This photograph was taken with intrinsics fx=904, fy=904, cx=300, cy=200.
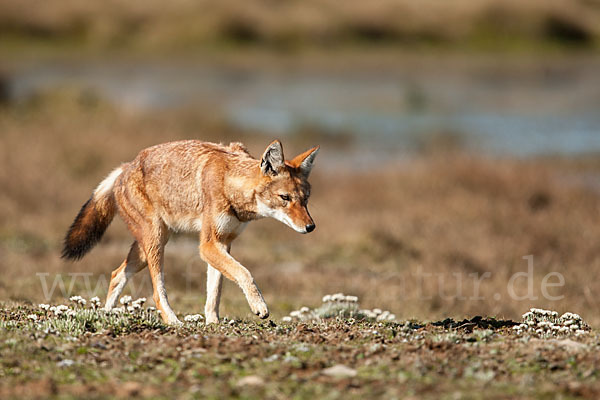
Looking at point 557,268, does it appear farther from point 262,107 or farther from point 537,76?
point 537,76

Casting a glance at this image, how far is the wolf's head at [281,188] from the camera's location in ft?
28.5

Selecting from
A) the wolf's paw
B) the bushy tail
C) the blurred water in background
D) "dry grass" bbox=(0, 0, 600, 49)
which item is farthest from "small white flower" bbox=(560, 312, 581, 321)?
"dry grass" bbox=(0, 0, 600, 49)

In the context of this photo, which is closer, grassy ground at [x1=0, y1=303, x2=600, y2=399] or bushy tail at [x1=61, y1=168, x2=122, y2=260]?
grassy ground at [x1=0, y1=303, x2=600, y2=399]

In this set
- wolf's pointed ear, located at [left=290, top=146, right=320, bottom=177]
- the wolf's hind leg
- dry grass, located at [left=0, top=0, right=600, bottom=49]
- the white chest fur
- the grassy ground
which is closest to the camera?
the grassy ground

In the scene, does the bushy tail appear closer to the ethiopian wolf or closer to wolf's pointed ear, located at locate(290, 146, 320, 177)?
the ethiopian wolf

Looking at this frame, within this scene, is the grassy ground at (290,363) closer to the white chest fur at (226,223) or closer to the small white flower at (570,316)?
the small white flower at (570,316)

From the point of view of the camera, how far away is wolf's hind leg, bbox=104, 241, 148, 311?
383 inches

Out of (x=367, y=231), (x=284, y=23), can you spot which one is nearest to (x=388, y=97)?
(x=284, y=23)

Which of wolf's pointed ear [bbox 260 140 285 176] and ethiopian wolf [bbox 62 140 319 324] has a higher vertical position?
wolf's pointed ear [bbox 260 140 285 176]

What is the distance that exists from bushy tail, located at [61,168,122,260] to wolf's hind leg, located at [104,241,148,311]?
0.59 meters

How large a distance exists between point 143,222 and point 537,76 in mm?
46619

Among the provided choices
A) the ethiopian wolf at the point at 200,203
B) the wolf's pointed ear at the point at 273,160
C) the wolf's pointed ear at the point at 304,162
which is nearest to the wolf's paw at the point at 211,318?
the ethiopian wolf at the point at 200,203

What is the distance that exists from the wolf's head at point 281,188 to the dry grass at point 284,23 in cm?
5477

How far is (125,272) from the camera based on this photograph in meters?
9.80
